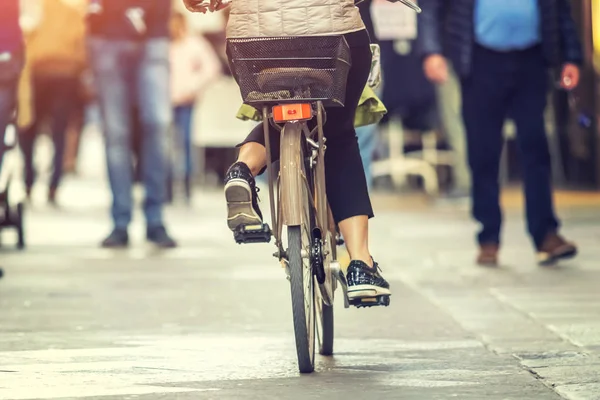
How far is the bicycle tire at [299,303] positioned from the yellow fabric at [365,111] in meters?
0.74

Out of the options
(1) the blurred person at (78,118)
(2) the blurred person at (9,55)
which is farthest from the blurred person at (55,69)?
(2) the blurred person at (9,55)

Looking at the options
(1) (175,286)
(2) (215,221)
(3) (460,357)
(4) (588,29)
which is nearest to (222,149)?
(2) (215,221)

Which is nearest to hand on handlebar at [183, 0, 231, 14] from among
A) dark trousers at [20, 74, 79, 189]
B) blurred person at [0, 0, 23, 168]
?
blurred person at [0, 0, 23, 168]

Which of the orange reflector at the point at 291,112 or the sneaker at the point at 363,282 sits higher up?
the orange reflector at the point at 291,112

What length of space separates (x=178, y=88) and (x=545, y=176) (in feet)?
25.7

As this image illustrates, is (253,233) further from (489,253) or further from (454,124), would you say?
(454,124)

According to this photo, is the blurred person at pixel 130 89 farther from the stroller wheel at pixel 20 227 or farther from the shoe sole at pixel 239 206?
the shoe sole at pixel 239 206

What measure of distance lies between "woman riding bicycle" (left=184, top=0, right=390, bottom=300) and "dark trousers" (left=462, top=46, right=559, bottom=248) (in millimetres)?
3201

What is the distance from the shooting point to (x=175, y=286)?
7852 mm

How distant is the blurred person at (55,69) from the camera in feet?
49.1

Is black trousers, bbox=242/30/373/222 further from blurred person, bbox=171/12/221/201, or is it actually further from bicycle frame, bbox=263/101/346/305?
blurred person, bbox=171/12/221/201

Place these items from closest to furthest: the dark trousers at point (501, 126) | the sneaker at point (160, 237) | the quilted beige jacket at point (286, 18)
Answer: the quilted beige jacket at point (286, 18)
the dark trousers at point (501, 126)
the sneaker at point (160, 237)

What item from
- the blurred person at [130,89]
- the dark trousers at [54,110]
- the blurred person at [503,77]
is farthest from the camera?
the dark trousers at [54,110]

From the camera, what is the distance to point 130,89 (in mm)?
10422
